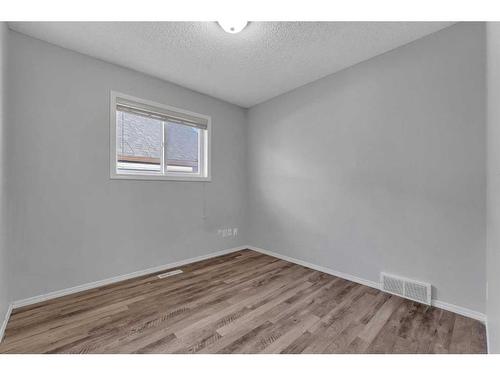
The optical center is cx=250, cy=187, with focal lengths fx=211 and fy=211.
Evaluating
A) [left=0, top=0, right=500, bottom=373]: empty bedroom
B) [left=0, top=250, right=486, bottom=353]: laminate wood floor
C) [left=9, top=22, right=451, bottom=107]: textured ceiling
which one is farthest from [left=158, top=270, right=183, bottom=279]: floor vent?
[left=9, top=22, right=451, bottom=107]: textured ceiling

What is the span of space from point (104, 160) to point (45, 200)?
0.62m

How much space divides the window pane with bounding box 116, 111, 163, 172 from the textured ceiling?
591 millimetres

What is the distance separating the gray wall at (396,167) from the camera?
172cm

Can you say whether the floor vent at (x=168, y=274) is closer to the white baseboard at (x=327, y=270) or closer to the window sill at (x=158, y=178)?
the window sill at (x=158, y=178)

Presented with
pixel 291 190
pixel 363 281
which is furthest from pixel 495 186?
pixel 291 190

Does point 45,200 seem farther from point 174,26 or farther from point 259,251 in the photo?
point 259,251

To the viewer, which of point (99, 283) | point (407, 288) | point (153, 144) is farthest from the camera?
point (153, 144)

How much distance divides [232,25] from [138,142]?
1680mm

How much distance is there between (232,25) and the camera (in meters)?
1.77

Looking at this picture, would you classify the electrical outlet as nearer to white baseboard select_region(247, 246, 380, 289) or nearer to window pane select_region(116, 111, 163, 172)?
white baseboard select_region(247, 246, 380, 289)

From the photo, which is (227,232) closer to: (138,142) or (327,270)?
(327,270)

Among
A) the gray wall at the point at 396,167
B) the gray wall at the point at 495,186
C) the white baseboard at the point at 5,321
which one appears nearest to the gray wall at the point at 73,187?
the white baseboard at the point at 5,321

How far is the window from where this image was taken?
2.43m

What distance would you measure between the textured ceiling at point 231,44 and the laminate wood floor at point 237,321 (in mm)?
2426
